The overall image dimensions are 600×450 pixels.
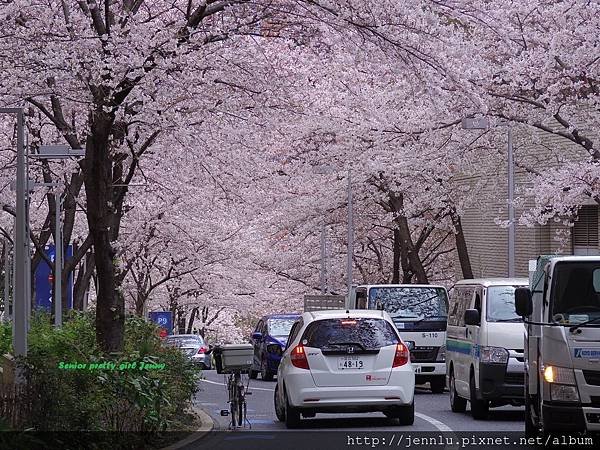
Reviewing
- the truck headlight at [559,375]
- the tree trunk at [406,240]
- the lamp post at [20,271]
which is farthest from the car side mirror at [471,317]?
the tree trunk at [406,240]

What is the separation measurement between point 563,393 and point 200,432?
5.95 metres

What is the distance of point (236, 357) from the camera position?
18.0m

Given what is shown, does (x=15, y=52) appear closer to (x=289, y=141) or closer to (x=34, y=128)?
(x=34, y=128)

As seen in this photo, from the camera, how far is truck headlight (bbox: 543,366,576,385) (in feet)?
42.7

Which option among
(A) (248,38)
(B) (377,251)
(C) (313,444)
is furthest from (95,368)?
(B) (377,251)

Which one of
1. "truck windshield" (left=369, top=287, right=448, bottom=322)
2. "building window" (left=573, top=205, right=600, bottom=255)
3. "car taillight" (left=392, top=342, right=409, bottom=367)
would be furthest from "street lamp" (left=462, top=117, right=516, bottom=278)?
"car taillight" (left=392, top=342, right=409, bottom=367)

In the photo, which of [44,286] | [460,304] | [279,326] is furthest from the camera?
[44,286]

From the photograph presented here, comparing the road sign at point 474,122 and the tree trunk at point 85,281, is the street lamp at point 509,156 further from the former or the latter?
the tree trunk at point 85,281

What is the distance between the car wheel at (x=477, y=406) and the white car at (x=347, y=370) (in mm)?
1234

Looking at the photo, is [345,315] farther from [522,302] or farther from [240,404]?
[522,302]

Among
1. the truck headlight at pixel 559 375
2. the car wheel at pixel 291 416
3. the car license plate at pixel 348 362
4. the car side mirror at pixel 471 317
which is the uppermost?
the car side mirror at pixel 471 317

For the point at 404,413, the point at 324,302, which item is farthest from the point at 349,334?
the point at 324,302

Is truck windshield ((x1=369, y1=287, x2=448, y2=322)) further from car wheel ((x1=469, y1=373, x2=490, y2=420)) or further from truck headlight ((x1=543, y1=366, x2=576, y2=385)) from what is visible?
truck headlight ((x1=543, y1=366, x2=576, y2=385))

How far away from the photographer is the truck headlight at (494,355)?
60.4 ft
